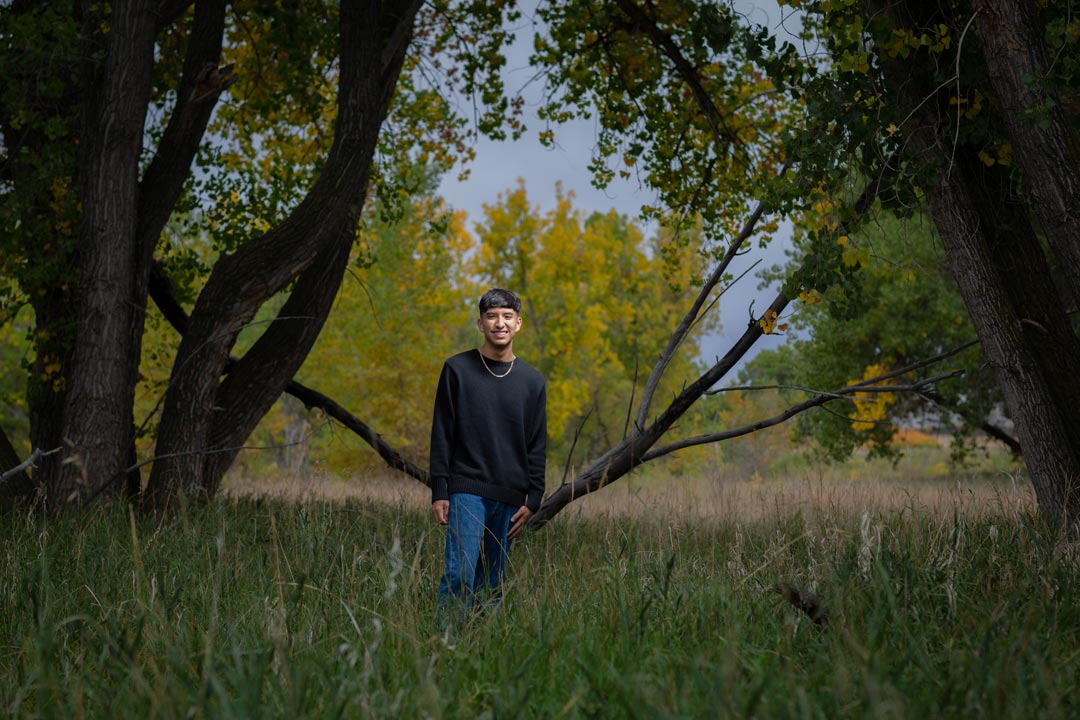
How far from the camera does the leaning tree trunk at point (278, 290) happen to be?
707 cm

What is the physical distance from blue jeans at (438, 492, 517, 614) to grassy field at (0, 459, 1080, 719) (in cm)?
22

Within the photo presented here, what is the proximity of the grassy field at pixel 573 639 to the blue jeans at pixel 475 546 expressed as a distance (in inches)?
8.8

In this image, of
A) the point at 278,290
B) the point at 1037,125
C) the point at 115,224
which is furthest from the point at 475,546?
the point at 115,224

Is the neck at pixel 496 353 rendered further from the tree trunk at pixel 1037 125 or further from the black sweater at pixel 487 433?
the tree trunk at pixel 1037 125

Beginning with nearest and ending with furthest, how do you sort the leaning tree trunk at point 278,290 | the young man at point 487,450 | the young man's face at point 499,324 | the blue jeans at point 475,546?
the blue jeans at point 475,546, the young man at point 487,450, the young man's face at point 499,324, the leaning tree trunk at point 278,290

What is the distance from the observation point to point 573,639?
3119 millimetres

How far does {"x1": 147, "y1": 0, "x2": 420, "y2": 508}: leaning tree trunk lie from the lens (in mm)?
7074

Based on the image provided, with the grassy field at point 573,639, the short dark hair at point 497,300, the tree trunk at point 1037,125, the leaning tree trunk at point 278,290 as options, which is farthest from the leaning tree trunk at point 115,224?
the tree trunk at point 1037,125

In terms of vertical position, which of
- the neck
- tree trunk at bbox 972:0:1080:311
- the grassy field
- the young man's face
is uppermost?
tree trunk at bbox 972:0:1080:311

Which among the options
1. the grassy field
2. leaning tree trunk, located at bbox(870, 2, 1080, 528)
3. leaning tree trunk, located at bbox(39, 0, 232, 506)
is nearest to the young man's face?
the grassy field

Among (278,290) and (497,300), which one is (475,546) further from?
(278,290)

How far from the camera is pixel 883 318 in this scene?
16.3 metres

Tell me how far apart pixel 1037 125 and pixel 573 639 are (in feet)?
11.6

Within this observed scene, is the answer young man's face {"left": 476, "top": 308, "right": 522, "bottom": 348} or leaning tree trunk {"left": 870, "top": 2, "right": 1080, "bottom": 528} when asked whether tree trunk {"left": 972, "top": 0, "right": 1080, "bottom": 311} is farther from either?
young man's face {"left": 476, "top": 308, "right": 522, "bottom": 348}
